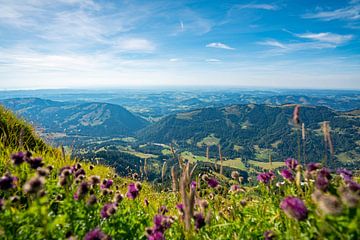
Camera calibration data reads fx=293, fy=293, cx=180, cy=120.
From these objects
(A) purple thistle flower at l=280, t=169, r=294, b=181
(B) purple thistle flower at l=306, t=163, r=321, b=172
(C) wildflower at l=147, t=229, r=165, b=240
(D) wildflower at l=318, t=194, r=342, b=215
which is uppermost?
(D) wildflower at l=318, t=194, r=342, b=215

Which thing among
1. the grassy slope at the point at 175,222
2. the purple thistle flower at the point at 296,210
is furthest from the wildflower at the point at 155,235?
the purple thistle flower at the point at 296,210

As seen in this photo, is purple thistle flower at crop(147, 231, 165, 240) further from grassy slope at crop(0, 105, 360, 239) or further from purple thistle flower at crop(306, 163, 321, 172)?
purple thistle flower at crop(306, 163, 321, 172)

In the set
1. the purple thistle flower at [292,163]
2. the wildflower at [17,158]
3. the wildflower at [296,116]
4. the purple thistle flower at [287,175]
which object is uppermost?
the wildflower at [296,116]

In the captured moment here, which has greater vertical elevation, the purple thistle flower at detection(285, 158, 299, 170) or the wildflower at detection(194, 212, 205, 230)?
the purple thistle flower at detection(285, 158, 299, 170)

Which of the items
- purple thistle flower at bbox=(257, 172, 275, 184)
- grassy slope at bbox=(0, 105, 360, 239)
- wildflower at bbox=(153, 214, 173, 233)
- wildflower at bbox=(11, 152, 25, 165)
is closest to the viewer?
grassy slope at bbox=(0, 105, 360, 239)

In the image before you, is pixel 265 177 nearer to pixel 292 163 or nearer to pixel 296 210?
pixel 292 163

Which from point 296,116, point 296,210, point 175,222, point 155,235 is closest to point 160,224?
point 155,235

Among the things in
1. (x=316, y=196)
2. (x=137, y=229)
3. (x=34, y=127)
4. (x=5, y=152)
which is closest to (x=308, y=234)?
(x=316, y=196)

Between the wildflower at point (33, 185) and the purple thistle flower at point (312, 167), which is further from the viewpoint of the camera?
the purple thistle flower at point (312, 167)

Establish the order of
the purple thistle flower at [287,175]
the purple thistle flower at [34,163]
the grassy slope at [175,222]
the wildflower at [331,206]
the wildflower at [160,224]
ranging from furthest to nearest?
the purple thistle flower at [287,175]
the purple thistle flower at [34,163]
the wildflower at [160,224]
the grassy slope at [175,222]
the wildflower at [331,206]

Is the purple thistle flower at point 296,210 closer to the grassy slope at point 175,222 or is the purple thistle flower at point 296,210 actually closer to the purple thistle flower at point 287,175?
the grassy slope at point 175,222

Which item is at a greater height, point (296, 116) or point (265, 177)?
point (296, 116)

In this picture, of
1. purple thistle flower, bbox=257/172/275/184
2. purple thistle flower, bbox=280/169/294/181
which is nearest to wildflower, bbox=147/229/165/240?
purple thistle flower, bbox=280/169/294/181

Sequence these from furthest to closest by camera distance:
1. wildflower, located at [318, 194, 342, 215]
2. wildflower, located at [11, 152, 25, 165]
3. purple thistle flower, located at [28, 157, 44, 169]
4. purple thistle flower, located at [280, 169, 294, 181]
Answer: purple thistle flower, located at [280, 169, 294, 181], purple thistle flower, located at [28, 157, 44, 169], wildflower, located at [11, 152, 25, 165], wildflower, located at [318, 194, 342, 215]
